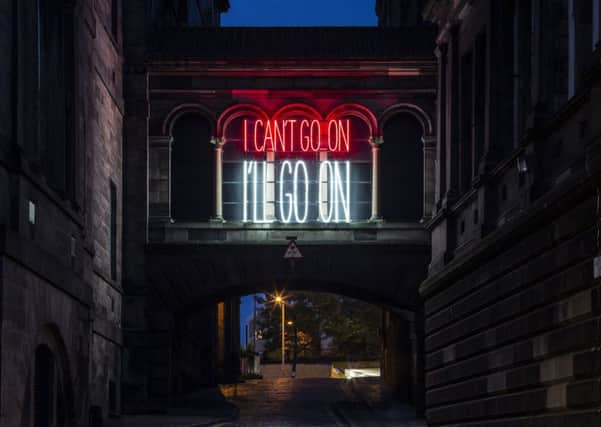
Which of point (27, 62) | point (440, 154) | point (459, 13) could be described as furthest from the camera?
point (440, 154)

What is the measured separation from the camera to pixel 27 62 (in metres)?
29.1

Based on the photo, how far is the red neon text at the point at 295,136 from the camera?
1997 inches

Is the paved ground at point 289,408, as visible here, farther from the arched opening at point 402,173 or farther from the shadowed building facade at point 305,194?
the arched opening at point 402,173

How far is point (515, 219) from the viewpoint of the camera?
25125 mm

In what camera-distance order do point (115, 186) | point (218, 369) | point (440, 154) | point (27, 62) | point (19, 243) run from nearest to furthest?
point (19, 243)
point (27, 62)
point (440, 154)
point (115, 186)
point (218, 369)

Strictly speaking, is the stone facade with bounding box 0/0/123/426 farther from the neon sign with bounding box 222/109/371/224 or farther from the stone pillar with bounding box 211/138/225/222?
the neon sign with bounding box 222/109/371/224

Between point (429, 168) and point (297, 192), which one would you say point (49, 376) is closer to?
point (297, 192)

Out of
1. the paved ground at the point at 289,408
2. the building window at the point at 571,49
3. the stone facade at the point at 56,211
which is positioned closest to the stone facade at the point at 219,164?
the stone facade at the point at 56,211

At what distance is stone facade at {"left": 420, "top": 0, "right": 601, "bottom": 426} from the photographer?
826 inches

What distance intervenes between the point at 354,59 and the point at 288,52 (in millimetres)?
2399

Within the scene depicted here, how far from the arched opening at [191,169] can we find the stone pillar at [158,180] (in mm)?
373

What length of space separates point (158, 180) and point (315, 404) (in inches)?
527

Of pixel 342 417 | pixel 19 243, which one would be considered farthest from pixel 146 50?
pixel 19 243

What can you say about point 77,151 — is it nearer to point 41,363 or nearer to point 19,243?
point 41,363
